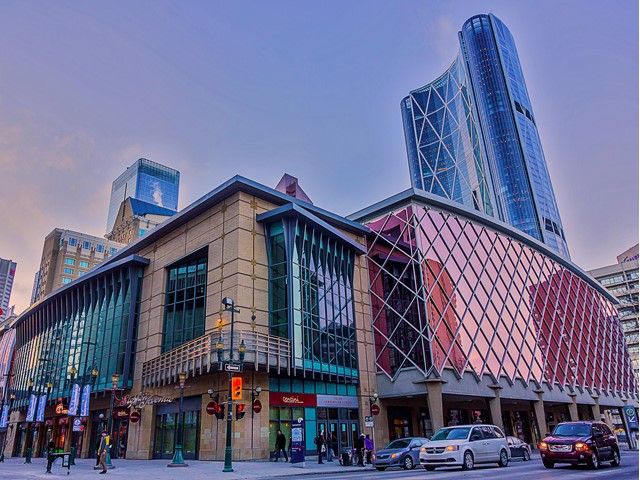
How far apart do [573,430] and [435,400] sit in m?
16.9

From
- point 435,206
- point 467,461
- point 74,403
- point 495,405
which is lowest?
point 467,461

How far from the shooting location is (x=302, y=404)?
3148 centimetres

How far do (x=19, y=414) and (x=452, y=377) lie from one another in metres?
48.9

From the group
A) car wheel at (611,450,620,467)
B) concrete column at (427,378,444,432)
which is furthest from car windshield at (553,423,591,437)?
concrete column at (427,378,444,432)

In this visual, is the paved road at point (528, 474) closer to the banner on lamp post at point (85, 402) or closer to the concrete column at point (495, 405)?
the concrete column at point (495, 405)

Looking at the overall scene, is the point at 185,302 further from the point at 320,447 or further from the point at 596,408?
the point at 596,408

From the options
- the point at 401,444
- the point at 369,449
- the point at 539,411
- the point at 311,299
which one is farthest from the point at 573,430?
the point at 539,411

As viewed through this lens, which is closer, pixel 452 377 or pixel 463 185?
pixel 452 377

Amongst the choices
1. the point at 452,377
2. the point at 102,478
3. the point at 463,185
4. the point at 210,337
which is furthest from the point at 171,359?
the point at 463,185

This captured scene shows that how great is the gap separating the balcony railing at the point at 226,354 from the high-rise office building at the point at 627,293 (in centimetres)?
11037

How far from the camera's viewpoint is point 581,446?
671 inches

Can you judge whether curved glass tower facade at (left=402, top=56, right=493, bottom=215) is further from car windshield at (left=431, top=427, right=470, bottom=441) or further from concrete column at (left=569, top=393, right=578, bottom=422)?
car windshield at (left=431, top=427, right=470, bottom=441)

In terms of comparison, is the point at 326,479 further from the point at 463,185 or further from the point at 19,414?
the point at 463,185

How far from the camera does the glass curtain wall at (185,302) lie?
34594mm
